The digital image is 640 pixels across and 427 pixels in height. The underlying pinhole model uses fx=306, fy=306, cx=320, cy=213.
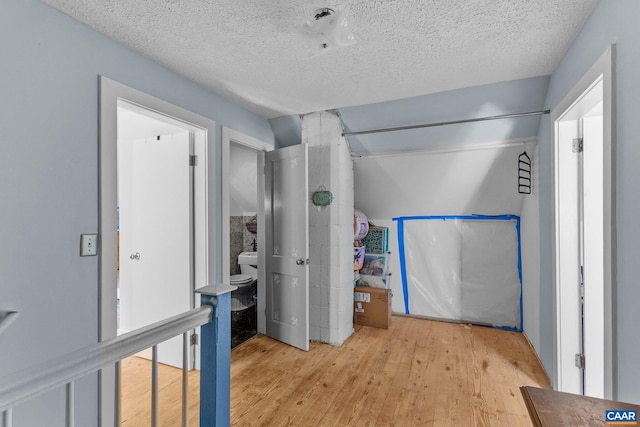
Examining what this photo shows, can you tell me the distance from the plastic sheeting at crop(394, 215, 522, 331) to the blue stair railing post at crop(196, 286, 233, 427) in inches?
118

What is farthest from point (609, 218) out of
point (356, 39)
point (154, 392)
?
point (154, 392)

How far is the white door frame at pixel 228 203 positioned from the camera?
274cm

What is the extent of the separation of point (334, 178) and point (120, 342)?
2413 millimetres

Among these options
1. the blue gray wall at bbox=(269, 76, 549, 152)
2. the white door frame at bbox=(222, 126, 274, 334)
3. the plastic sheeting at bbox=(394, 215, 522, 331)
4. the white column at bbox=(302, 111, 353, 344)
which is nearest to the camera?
the blue gray wall at bbox=(269, 76, 549, 152)

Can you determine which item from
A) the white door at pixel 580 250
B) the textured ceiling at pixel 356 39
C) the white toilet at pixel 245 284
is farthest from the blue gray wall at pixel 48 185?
the white door at pixel 580 250

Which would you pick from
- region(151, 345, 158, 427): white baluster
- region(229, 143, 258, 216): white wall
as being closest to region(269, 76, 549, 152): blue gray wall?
region(229, 143, 258, 216): white wall

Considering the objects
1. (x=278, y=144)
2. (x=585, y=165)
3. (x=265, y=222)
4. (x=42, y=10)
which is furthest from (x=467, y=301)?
(x=42, y=10)

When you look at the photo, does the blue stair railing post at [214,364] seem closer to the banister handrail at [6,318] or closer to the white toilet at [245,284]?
the banister handrail at [6,318]

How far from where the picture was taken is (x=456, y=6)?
1566 mm

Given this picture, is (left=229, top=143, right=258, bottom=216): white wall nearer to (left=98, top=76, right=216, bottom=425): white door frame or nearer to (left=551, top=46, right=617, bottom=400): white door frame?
(left=98, top=76, right=216, bottom=425): white door frame

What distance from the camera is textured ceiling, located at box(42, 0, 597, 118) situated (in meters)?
1.57

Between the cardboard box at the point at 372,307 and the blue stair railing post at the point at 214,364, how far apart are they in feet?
8.00

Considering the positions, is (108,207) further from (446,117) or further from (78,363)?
(446,117)

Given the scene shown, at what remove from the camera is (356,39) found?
184cm
